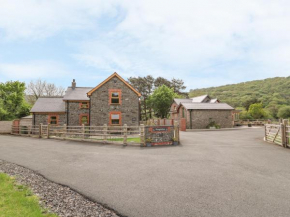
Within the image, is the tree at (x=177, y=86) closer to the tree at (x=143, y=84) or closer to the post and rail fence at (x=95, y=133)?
the tree at (x=143, y=84)

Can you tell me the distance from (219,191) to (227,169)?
7.91 feet

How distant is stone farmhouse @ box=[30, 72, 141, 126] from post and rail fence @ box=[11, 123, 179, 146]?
4.11 feet

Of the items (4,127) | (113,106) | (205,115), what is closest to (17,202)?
(113,106)

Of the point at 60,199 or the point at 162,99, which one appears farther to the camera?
the point at 162,99

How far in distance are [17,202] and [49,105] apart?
80.4 feet

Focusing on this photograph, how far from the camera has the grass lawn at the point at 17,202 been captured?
3.95 metres

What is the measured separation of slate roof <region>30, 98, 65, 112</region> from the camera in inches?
984

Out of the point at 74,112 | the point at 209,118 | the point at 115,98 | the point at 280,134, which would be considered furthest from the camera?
the point at 209,118

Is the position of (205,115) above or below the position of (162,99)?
below

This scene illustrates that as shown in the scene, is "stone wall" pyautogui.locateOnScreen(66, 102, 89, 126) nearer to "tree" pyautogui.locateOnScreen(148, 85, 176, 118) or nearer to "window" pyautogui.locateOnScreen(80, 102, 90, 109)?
"window" pyautogui.locateOnScreen(80, 102, 90, 109)

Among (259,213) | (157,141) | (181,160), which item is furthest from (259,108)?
(259,213)

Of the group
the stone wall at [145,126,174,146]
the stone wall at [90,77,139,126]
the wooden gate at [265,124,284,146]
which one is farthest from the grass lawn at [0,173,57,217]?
the stone wall at [90,77,139,126]

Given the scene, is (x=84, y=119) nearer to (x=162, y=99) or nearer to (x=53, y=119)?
(x=53, y=119)

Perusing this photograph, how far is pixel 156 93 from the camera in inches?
1858
